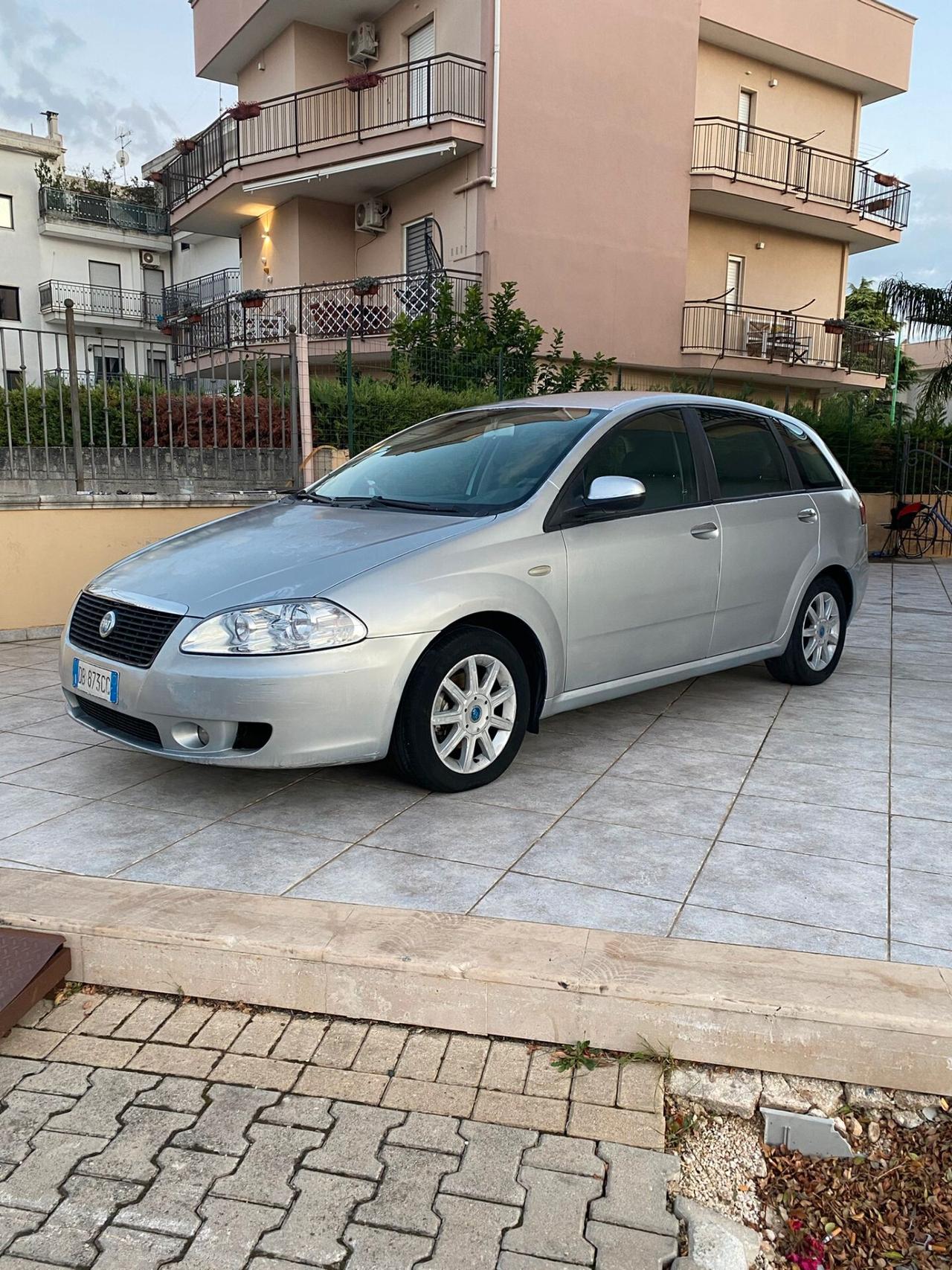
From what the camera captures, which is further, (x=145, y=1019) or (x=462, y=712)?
(x=462, y=712)

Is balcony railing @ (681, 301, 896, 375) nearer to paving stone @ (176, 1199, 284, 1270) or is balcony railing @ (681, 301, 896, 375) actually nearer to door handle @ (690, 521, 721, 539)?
door handle @ (690, 521, 721, 539)

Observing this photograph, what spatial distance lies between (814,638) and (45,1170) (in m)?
4.96

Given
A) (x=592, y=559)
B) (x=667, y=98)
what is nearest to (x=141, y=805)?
(x=592, y=559)

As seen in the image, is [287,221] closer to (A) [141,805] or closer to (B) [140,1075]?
(A) [141,805]

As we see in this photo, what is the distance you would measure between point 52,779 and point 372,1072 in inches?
95.3

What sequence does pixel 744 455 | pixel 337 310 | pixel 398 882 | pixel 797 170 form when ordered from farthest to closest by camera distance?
pixel 797 170
pixel 337 310
pixel 744 455
pixel 398 882

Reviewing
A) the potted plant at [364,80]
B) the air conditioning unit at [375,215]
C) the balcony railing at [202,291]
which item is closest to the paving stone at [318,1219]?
the potted plant at [364,80]

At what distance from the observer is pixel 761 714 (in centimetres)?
556

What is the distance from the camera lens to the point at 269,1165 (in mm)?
2232

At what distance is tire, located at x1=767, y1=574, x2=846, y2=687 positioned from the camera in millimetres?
5922

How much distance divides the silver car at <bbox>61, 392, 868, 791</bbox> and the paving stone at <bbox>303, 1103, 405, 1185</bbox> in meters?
1.53

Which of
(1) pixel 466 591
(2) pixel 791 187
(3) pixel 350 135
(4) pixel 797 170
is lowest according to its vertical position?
(1) pixel 466 591

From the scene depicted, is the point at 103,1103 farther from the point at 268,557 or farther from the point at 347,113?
the point at 347,113

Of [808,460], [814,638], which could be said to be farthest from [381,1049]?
[808,460]
